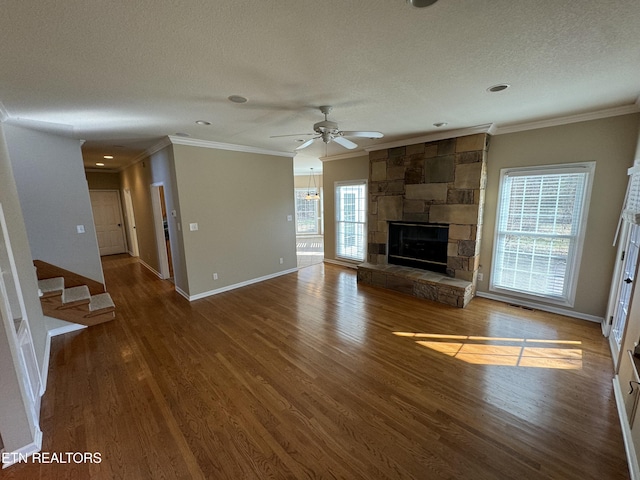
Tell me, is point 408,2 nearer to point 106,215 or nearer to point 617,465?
point 617,465

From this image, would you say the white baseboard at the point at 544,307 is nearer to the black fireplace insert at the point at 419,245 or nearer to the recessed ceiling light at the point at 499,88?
the black fireplace insert at the point at 419,245

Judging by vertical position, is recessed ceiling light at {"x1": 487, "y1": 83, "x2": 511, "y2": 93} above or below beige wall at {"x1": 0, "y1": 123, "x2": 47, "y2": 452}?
above

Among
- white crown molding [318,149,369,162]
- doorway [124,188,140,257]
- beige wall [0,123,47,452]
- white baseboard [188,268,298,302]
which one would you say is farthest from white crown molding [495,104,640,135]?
doorway [124,188,140,257]

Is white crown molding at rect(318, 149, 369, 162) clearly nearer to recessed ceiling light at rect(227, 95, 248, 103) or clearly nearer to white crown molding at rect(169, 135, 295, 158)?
white crown molding at rect(169, 135, 295, 158)

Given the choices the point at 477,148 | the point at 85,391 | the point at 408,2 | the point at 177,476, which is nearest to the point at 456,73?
the point at 408,2

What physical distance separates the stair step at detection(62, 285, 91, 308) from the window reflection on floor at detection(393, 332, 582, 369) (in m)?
4.03

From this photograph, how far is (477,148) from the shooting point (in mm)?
3750

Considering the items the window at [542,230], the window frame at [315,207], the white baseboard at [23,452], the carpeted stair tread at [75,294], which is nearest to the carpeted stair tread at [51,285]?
the carpeted stair tread at [75,294]

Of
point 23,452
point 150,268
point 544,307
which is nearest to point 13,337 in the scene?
point 23,452

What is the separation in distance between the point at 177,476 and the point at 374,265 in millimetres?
4095

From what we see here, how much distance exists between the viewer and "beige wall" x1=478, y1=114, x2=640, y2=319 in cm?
296

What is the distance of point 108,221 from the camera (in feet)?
25.0

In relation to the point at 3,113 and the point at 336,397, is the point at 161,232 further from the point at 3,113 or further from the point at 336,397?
the point at 336,397

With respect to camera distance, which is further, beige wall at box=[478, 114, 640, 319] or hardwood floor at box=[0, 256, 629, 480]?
beige wall at box=[478, 114, 640, 319]
